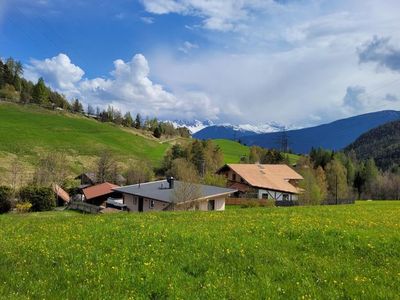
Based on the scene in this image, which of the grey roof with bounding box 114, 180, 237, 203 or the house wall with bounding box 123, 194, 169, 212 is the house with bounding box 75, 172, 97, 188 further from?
the house wall with bounding box 123, 194, 169, 212

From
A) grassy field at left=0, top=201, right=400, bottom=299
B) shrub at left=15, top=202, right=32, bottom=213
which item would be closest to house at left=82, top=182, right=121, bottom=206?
shrub at left=15, top=202, right=32, bottom=213

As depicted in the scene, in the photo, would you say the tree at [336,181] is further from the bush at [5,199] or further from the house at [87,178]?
the bush at [5,199]

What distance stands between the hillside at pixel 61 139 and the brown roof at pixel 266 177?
45316mm

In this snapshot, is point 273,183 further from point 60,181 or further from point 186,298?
point 186,298

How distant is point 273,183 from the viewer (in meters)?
108

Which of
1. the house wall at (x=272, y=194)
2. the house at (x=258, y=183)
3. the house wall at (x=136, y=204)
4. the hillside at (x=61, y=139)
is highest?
the hillside at (x=61, y=139)

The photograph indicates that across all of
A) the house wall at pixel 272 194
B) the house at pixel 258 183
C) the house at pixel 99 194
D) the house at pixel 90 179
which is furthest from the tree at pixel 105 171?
the house wall at pixel 272 194

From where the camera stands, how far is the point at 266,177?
111 meters

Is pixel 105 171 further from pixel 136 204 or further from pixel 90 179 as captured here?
pixel 136 204

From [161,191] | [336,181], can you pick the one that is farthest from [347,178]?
[161,191]

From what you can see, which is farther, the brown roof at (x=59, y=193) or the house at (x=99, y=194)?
the house at (x=99, y=194)

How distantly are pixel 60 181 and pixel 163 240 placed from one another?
9891 cm

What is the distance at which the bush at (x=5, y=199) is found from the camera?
243 ft

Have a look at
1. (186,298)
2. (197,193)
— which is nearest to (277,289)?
(186,298)
